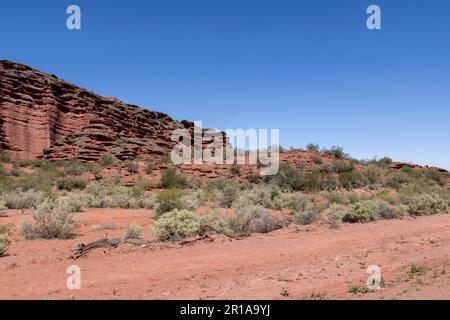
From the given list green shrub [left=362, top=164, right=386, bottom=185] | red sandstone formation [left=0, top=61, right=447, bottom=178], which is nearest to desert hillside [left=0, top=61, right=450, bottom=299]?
green shrub [left=362, top=164, right=386, bottom=185]

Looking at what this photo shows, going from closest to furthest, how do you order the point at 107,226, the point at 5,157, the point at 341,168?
the point at 107,226, the point at 341,168, the point at 5,157

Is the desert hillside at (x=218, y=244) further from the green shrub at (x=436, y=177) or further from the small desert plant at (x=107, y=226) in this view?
the green shrub at (x=436, y=177)

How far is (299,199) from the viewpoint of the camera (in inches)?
657

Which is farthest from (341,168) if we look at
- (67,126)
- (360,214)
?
(67,126)

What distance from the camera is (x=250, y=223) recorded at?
10586 millimetres

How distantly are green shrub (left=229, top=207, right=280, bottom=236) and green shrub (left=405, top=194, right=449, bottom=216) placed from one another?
6.67 m

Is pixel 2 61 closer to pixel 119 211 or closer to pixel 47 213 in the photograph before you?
pixel 119 211

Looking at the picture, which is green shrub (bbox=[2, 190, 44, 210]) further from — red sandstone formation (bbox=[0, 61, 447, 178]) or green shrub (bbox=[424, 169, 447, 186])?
green shrub (bbox=[424, 169, 447, 186])

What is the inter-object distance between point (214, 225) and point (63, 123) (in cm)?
3634

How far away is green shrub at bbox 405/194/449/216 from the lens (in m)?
15.1

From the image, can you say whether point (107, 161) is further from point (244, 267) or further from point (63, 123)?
point (244, 267)

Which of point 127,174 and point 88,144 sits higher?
point 88,144
